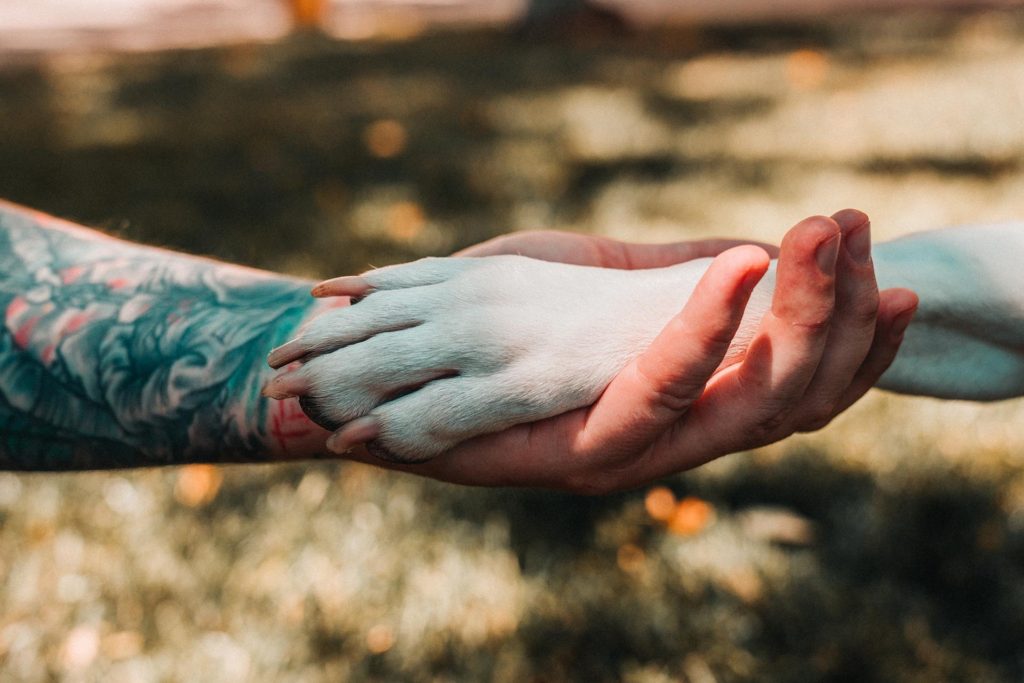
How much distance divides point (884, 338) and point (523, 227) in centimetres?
270

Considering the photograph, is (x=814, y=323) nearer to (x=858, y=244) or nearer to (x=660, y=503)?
(x=858, y=244)

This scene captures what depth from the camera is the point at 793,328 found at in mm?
1348

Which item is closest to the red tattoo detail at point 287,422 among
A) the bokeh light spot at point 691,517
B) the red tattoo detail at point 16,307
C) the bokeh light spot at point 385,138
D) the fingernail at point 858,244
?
the red tattoo detail at point 16,307

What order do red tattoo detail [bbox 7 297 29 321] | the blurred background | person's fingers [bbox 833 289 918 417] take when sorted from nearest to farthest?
person's fingers [bbox 833 289 918 417], red tattoo detail [bbox 7 297 29 321], the blurred background

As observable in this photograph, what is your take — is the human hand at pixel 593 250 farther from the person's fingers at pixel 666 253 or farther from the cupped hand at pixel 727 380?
the cupped hand at pixel 727 380

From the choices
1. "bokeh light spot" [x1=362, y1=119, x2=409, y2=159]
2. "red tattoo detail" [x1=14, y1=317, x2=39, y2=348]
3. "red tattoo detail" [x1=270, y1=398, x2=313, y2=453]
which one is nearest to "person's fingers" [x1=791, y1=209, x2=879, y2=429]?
"red tattoo detail" [x1=270, y1=398, x2=313, y2=453]

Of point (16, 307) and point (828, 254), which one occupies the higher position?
point (828, 254)

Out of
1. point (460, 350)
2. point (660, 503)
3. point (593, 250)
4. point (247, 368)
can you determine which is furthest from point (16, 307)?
point (660, 503)

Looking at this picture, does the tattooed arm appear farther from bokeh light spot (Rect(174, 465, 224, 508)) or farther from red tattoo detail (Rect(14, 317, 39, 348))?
bokeh light spot (Rect(174, 465, 224, 508))

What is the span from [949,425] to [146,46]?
23.7 feet

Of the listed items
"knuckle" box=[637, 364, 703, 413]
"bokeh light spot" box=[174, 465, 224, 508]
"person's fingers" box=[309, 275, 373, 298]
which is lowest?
"bokeh light spot" box=[174, 465, 224, 508]

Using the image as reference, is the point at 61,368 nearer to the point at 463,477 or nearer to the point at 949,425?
the point at 463,477

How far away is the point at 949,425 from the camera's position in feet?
9.16

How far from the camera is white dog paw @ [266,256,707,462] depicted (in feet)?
4.68
